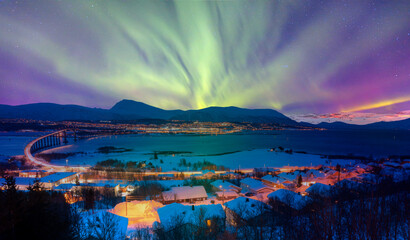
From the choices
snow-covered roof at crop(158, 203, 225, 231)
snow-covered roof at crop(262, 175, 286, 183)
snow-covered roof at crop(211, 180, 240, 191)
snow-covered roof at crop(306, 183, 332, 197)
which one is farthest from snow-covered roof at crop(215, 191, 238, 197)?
snow-covered roof at crop(306, 183, 332, 197)

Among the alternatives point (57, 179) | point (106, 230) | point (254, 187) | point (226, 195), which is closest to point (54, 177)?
point (57, 179)

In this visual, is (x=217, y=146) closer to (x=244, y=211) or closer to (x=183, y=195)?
(x=183, y=195)

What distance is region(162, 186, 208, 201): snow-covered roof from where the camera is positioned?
14141 mm

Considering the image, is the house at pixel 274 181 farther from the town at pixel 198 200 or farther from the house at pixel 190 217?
the house at pixel 190 217

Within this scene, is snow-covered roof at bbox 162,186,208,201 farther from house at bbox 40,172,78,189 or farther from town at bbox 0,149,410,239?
house at bbox 40,172,78,189

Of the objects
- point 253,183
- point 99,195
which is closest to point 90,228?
point 99,195

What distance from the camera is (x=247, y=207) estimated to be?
1088 centimetres

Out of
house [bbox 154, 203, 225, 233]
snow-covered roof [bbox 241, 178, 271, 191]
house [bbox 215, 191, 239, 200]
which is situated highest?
house [bbox 154, 203, 225, 233]

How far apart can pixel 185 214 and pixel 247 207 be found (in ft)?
11.7

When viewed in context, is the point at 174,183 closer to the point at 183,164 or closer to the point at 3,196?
the point at 183,164

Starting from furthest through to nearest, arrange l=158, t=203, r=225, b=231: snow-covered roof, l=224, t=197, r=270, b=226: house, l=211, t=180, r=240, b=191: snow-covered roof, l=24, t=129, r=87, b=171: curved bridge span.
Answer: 1. l=24, t=129, r=87, b=171: curved bridge span
2. l=211, t=180, r=240, b=191: snow-covered roof
3. l=224, t=197, r=270, b=226: house
4. l=158, t=203, r=225, b=231: snow-covered roof

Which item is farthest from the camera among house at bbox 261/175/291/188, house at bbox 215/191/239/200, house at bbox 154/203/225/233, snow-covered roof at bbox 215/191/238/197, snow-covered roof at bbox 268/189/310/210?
house at bbox 261/175/291/188

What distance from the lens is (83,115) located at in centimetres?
19325

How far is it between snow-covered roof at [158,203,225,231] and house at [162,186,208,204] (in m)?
3.28
